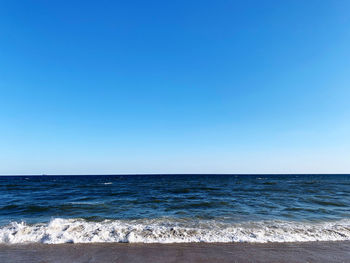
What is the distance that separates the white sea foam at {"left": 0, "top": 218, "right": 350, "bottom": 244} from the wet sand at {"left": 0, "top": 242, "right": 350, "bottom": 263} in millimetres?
432

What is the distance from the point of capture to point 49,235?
6859 millimetres

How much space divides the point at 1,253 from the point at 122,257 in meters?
3.80

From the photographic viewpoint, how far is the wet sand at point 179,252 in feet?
17.0

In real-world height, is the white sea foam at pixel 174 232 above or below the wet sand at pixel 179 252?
below

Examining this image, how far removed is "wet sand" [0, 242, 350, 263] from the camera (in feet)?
17.0

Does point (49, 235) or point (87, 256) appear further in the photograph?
point (49, 235)

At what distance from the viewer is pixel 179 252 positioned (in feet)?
18.4

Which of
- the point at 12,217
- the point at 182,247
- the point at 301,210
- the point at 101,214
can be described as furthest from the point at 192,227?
the point at 12,217

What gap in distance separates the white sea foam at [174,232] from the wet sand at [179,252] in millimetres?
432

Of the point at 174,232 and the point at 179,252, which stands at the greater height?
the point at 179,252

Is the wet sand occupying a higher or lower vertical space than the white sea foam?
higher

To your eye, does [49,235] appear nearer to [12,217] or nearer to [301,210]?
[12,217]

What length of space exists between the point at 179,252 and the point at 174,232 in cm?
184

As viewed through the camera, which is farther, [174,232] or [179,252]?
[174,232]
